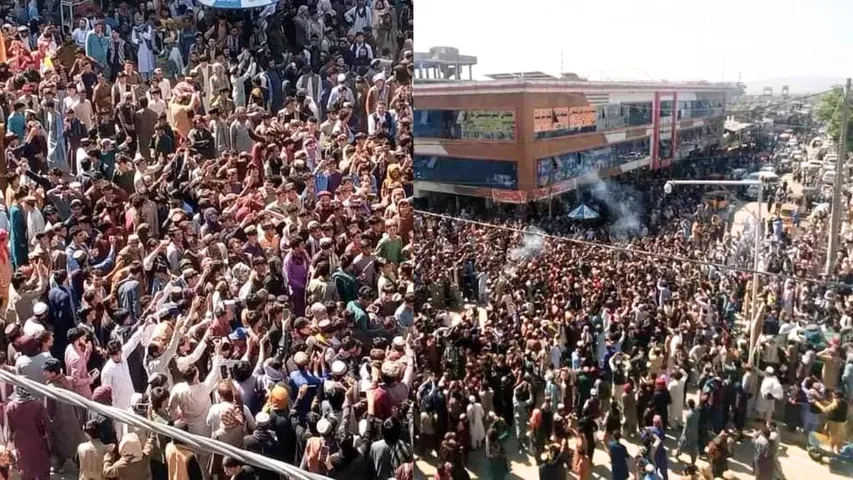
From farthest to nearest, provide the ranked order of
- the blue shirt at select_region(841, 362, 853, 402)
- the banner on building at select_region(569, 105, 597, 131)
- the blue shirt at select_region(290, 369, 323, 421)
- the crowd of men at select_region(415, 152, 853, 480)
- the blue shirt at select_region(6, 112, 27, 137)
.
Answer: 1. the blue shirt at select_region(6, 112, 27, 137)
2. the blue shirt at select_region(290, 369, 323, 421)
3. the banner on building at select_region(569, 105, 597, 131)
4. the crowd of men at select_region(415, 152, 853, 480)
5. the blue shirt at select_region(841, 362, 853, 402)

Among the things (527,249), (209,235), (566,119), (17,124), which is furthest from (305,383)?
(17,124)

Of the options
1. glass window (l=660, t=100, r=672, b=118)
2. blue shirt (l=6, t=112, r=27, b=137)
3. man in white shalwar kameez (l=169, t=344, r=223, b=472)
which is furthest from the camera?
blue shirt (l=6, t=112, r=27, b=137)

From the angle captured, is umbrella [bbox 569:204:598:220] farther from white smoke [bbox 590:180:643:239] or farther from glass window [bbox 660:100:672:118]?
glass window [bbox 660:100:672:118]

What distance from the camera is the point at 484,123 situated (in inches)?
139

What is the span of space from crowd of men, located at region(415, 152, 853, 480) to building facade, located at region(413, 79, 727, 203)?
0.10 m

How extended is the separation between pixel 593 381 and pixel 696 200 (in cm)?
82

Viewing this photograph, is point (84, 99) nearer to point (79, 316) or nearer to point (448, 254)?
point (79, 316)

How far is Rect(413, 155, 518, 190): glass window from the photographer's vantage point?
3559mm

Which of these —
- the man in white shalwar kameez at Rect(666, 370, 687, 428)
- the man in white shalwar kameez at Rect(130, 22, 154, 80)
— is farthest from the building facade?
the man in white shalwar kameez at Rect(130, 22, 154, 80)

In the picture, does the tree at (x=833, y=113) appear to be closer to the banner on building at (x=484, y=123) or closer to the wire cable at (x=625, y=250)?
the wire cable at (x=625, y=250)

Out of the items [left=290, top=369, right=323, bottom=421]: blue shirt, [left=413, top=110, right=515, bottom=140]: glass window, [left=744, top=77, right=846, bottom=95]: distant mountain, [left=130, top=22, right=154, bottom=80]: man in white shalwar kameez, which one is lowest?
[left=290, top=369, right=323, bottom=421]: blue shirt

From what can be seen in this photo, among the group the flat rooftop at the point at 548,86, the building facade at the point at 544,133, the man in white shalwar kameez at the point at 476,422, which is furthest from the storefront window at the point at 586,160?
the man in white shalwar kameez at the point at 476,422

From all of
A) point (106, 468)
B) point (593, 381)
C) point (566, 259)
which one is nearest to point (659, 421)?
point (593, 381)

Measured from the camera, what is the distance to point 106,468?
3.79 metres
